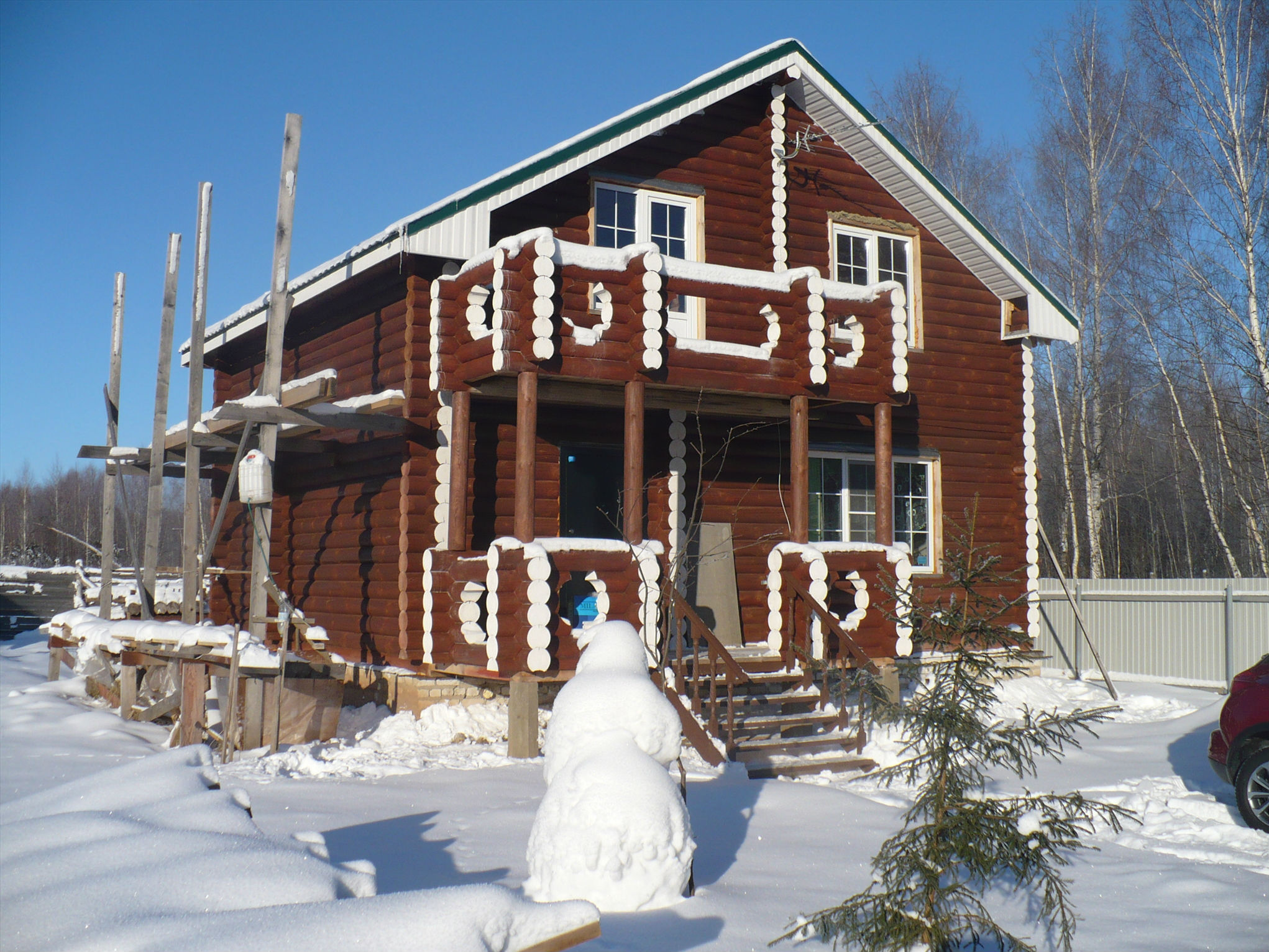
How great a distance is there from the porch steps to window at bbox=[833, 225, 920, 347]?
588 centimetres

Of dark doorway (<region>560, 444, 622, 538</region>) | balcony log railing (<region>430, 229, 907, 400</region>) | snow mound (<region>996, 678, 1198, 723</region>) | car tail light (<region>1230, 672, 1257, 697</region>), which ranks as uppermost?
balcony log railing (<region>430, 229, 907, 400</region>)

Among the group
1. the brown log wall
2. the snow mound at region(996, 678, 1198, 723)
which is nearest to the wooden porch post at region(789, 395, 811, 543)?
the brown log wall

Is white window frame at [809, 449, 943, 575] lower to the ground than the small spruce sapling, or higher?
higher

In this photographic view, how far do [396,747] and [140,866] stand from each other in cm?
746

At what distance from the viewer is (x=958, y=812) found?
175 inches

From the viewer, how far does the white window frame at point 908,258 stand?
1444 cm

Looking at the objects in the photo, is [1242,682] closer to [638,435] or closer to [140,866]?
[638,435]

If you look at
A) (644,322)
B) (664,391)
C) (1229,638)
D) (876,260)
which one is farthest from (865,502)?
(1229,638)

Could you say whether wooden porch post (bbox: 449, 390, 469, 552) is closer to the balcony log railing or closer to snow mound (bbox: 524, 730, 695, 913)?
the balcony log railing

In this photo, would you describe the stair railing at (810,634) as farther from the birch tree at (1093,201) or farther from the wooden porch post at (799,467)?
the birch tree at (1093,201)

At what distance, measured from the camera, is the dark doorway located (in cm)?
1259

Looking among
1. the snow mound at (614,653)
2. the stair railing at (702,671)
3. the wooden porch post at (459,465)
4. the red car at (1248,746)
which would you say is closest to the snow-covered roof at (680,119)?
the wooden porch post at (459,465)

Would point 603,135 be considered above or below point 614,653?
above

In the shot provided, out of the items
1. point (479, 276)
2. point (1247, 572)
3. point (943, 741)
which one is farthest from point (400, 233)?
point (1247, 572)
